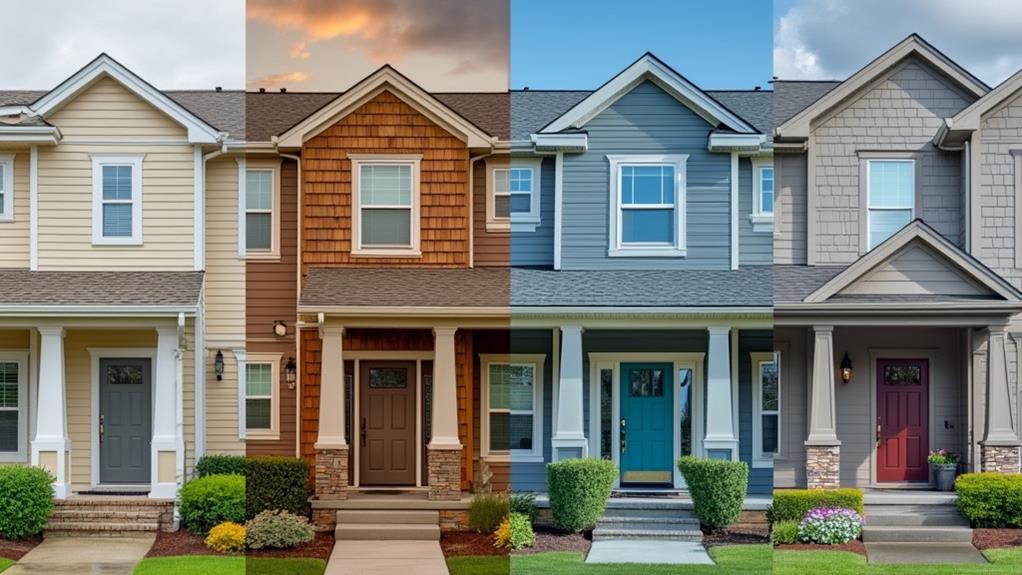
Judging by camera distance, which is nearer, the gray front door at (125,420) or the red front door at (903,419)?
the red front door at (903,419)

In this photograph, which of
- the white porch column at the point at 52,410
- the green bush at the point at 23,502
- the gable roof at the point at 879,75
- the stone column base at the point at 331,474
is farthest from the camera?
the gable roof at the point at 879,75

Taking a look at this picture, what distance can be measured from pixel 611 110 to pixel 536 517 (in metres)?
5.96

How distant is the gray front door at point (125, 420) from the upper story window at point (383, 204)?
4297 millimetres

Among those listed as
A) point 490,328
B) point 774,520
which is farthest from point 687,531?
point 490,328

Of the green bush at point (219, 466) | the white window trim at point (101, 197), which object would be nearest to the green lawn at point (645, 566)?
the green bush at point (219, 466)

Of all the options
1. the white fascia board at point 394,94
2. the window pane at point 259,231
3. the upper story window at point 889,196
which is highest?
the white fascia board at point 394,94

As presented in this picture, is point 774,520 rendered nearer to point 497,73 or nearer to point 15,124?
point 497,73

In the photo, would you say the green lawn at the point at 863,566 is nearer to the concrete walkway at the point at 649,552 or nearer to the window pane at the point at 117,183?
the concrete walkway at the point at 649,552

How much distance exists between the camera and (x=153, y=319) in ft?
57.2

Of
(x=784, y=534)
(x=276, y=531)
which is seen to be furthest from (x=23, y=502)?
(x=784, y=534)

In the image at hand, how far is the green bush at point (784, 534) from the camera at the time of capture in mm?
16094

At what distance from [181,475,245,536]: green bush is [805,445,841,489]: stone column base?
8.06m

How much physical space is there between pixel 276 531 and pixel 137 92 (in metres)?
7.32

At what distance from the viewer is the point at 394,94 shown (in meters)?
17.5
